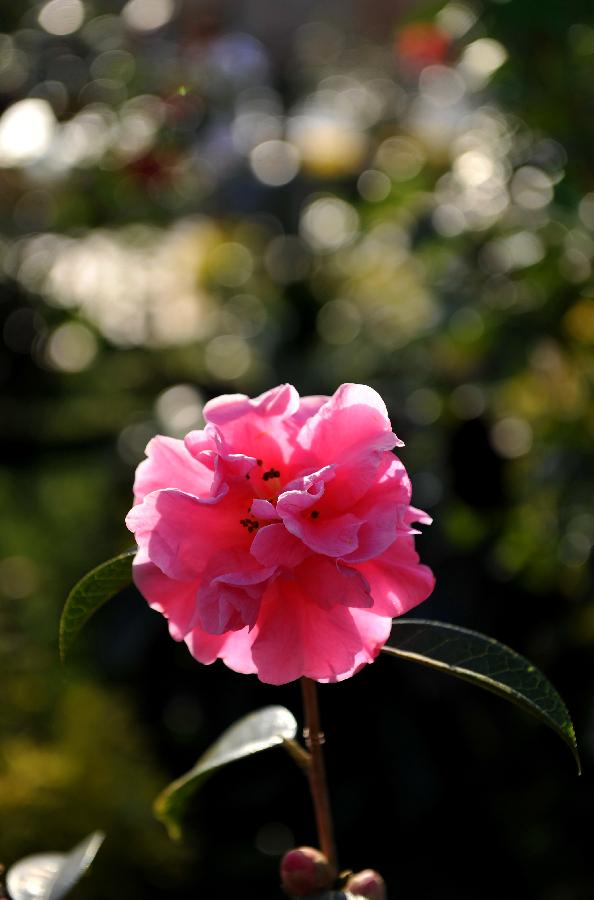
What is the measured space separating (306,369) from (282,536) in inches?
61.0

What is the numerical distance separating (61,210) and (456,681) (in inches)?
46.9

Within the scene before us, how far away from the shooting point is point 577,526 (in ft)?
4.49

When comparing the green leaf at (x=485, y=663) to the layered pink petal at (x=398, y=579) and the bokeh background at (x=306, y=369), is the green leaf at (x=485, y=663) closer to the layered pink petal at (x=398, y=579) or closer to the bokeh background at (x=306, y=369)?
the layered pink petal at (x=398, y=579)

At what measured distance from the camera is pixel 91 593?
2.02 feet

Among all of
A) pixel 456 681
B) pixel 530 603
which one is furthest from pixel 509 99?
pixel 456 681

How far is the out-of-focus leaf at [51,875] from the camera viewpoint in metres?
0.69

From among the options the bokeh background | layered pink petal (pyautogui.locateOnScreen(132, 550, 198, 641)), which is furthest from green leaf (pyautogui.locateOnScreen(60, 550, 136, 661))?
the bokeh background

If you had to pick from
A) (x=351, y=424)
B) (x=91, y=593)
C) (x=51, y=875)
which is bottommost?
(x=51, y=875)

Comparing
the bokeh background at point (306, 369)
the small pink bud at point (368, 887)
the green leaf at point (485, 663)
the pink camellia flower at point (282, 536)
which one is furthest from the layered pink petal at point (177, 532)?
the bokeh background at point (306, 369)

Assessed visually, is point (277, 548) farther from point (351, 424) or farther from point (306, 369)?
point (306, 369)

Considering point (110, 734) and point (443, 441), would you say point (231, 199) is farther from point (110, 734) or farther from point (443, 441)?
point (110, 734)

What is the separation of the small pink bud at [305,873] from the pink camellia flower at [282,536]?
131 millimetres

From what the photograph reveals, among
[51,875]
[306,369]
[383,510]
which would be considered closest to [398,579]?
[383,510]

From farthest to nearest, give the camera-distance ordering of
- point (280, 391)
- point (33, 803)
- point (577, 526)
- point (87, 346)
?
point (87, 346) → point (33, 803) → point (577, 526) → point (280, 391)
